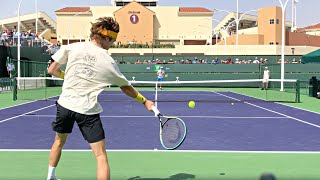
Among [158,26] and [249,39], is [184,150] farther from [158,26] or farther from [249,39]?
[158,26]

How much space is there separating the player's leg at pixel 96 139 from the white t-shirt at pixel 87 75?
64 mm

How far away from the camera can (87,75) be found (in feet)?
13.7

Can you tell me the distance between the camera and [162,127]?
498 centimetres

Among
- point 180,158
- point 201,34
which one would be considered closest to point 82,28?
point 201,34

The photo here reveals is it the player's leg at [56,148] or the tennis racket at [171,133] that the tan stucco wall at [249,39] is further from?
the player's leg at [56,148]

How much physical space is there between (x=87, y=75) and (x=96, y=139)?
1.85 ft

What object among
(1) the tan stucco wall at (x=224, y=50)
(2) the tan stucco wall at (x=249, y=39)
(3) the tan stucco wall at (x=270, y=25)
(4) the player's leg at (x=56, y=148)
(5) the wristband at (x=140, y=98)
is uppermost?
(3) the tan stucco wall at (x=270, y=25)

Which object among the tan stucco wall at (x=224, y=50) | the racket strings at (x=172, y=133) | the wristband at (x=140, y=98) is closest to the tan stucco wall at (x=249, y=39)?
the tan stucco wall at (x=224, y=50)

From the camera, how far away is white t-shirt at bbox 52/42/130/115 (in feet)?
13.6

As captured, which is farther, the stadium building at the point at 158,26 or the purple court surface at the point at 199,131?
the stadium building at the point at 158,26

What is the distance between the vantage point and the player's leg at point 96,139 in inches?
159

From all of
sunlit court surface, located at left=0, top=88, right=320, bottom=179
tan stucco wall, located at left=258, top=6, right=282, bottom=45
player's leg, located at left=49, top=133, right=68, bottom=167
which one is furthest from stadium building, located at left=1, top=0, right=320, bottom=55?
player's leg, located at left=49, top=133, right=68, bottom=167

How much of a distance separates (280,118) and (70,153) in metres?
7.68

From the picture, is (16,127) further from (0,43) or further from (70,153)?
(0,43)
